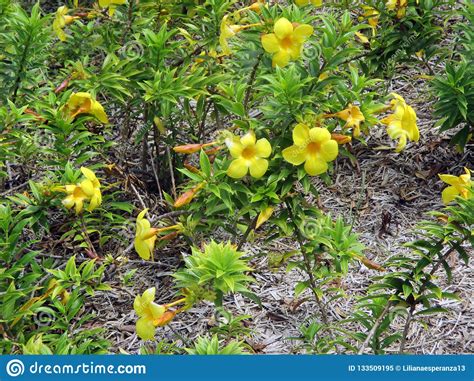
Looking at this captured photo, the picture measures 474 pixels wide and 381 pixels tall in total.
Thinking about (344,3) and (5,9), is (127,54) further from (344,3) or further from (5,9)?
(344,3)

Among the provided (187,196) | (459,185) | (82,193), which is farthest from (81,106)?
(459,185)

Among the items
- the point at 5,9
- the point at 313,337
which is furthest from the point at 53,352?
the point at 5,9

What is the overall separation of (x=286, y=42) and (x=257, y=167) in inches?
22.3

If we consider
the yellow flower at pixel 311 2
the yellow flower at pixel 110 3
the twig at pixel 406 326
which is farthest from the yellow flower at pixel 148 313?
the yellow flower at pixel 311 2

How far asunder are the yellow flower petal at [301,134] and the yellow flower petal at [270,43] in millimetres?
378

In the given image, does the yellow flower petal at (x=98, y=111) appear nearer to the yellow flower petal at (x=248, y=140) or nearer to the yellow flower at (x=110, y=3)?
the yellow flower at (x=110, y=3)

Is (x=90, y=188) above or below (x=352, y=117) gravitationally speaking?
below

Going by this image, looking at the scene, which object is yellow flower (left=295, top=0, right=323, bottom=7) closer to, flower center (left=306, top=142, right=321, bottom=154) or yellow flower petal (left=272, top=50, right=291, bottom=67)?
yellow flower petal (left=272, top=50, right=291, bottom=67)

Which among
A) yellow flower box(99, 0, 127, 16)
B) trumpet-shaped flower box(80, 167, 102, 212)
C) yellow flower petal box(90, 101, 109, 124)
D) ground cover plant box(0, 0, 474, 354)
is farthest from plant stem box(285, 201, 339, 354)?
yellow flower box(99, 0, 127, 16)

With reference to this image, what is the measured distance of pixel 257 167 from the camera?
3.15 m

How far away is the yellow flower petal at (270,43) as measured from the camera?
323 centimetres

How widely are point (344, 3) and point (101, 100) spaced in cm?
161

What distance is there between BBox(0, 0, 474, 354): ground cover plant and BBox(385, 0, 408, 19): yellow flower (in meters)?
0.01

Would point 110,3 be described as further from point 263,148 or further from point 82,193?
point 263,148
